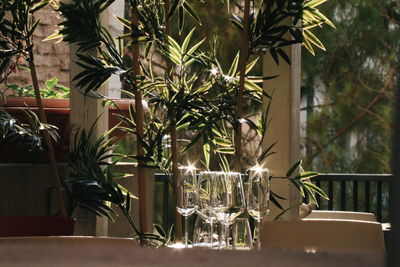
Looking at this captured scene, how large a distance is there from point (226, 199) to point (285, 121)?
1.30 m

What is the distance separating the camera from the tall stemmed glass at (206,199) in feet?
7.20

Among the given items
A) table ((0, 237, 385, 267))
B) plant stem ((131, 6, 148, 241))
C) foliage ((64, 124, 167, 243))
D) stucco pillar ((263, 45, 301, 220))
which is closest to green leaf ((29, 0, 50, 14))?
plant stem ((131, 6, 148, 241))

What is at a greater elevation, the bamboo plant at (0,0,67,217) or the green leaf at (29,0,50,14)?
the green leaf at (29,0,50,14)

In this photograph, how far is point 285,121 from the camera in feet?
11.2

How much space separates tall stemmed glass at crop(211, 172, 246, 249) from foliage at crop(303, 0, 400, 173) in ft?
21.0

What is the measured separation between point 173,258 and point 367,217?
3.57 m

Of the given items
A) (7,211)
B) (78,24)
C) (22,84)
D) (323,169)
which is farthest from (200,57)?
(323,169)

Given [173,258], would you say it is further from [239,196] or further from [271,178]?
[271,178]

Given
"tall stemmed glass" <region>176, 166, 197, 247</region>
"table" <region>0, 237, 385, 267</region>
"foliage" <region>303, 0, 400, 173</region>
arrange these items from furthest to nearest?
"foliage" <region>303, 0, 400, 173</region>, "tall stemmed glass" <region>176, 166, 197, 247</region>, "table" <region>0, 237, 385, 267</region>

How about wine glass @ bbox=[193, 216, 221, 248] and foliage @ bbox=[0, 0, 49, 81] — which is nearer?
wine glass @ bbox=[193, 216, 221, 248]

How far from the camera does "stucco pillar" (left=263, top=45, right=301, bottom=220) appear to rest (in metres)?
3.39

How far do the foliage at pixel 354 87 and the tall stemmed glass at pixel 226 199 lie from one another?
6.40 m

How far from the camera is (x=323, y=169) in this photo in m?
8.96

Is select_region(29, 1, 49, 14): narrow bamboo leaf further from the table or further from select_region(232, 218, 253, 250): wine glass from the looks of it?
the table
